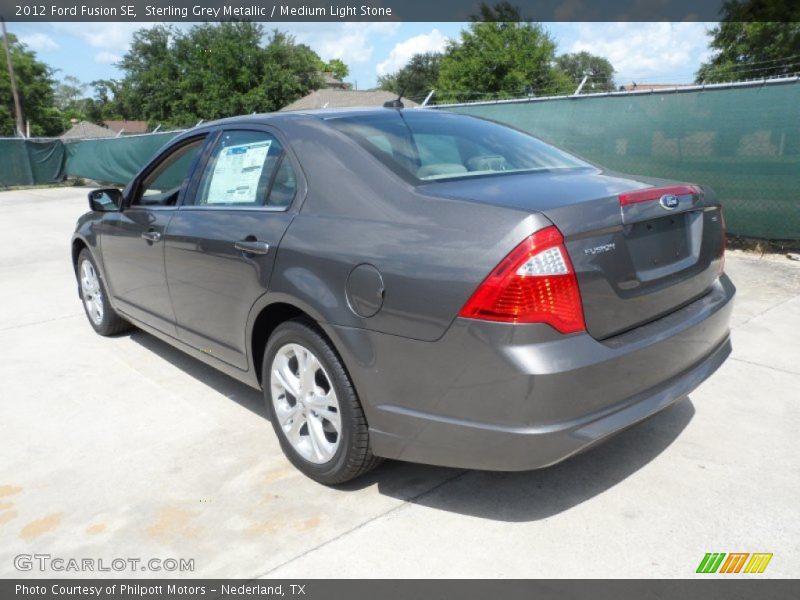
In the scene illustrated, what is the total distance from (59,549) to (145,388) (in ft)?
5.44

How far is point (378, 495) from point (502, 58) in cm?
Answer: 5646

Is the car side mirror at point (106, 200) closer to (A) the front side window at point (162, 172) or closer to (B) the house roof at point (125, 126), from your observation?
(A) the front side window at point (162, 172)

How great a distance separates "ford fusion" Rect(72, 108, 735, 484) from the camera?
217 centimetres

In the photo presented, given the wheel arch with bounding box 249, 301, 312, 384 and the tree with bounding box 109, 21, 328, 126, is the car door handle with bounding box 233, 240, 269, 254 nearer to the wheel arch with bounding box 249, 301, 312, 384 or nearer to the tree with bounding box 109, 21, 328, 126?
the wheel arch with bounding box 249, 301, 312, 384

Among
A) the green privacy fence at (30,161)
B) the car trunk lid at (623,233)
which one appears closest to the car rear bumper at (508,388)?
the car trunk lid at (623,233)

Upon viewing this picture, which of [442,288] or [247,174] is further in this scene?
[247,174]

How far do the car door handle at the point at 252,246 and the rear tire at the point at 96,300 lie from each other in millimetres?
2298

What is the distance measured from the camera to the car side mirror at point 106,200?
4.52 meters

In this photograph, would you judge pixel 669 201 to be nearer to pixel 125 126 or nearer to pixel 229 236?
pixel 229 236

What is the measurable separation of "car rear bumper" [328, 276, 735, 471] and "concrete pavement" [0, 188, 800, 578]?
1.19 ft

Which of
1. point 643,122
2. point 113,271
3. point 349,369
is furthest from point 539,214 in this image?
point 643,122

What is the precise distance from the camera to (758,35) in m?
36.5

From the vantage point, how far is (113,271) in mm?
4625

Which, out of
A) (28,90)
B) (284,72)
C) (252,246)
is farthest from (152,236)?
(28,90)
